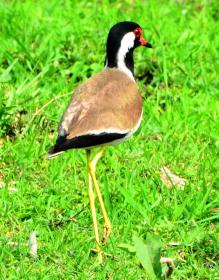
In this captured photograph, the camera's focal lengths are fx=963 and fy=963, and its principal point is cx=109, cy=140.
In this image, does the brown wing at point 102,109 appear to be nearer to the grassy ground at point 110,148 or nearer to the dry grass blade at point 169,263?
the grassy ground at point 110,148

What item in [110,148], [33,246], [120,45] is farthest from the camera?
[110,148]

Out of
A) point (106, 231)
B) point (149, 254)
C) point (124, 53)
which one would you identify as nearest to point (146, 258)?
point (149, 254)

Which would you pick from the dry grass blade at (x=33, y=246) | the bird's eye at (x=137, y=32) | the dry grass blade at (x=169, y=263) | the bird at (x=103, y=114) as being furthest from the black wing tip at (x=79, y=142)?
the bird's eye at (x=137, y=32)

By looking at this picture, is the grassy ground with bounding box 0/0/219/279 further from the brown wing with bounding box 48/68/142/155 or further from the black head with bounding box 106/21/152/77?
the black head with bounding box 106/21/152/77

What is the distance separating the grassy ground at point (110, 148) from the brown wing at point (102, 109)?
60 cm

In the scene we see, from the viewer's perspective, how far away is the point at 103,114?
5.73 metres

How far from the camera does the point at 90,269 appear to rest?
543 cm

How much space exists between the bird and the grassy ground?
0.23m

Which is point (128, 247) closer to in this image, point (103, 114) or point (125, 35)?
point (103, 114)

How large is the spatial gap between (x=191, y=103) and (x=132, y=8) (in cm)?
197

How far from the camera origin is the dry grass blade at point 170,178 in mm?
6547

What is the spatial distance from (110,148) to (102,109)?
1294 millimetres

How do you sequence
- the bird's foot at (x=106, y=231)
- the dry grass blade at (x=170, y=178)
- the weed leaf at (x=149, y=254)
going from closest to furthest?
the weed leaf at (x=149, y=254) < the bird's foot at (x=106, y=231) < the dry grass blade at (x=170, y=178)

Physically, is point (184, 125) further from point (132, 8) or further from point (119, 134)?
point (132, 8)
